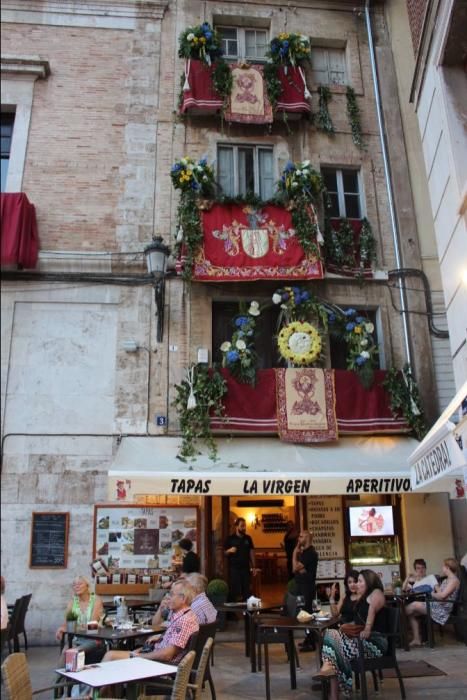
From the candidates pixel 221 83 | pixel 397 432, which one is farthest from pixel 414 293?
pixel 221 83

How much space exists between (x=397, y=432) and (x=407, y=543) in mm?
2009

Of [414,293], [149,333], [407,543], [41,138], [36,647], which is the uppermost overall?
[41,138]

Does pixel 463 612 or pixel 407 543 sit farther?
pixel 407 543

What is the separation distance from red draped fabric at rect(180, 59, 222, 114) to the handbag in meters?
10.1

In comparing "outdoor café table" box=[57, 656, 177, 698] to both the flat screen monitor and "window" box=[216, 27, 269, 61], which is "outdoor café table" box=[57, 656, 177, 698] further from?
"window" box=[216, 27, 269, 61]

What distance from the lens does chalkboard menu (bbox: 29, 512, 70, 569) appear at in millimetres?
10032

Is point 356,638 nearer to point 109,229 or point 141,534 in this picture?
point 141,534

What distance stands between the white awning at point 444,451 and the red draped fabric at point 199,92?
8855mm

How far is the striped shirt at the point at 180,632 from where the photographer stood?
5.41 m

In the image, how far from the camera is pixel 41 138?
1217cm

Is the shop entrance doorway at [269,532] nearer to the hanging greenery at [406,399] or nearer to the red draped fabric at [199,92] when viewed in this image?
the hanging greenery at [406,399]

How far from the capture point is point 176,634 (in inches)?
215

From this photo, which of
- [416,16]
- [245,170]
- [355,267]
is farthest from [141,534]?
[416,16]

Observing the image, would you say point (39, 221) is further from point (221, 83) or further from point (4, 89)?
point (221, 83)
